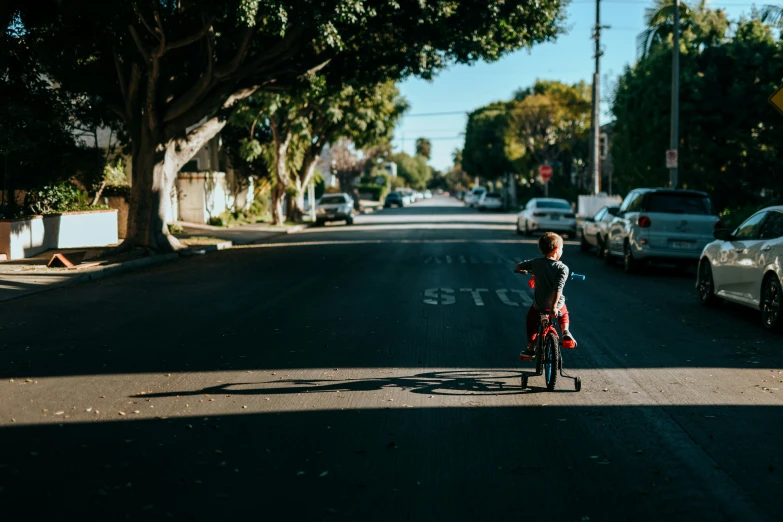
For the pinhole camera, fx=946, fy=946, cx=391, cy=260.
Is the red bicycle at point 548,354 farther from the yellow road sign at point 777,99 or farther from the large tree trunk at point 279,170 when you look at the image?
the large tree trunk at point 279,170

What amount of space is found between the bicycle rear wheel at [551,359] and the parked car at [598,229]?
46.3 ft

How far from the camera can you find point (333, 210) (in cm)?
4425

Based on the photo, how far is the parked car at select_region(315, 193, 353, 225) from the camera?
44.2 m

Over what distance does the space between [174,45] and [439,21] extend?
592cm

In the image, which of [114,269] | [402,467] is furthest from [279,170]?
[402,467]

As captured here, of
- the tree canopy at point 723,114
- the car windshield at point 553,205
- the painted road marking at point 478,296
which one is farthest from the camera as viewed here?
the car windshield at point 553,205

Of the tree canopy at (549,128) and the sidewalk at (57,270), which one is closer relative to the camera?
the sidewalk at (57,270)

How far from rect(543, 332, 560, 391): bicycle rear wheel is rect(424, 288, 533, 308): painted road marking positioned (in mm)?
5528

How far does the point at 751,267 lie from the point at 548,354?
549cm

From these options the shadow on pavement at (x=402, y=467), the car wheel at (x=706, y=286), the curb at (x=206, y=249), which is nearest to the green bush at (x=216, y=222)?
the curb at (x=206, y=249)

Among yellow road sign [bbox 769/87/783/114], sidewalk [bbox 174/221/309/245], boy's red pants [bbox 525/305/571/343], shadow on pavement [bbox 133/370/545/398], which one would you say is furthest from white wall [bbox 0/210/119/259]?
boy's red pants [bbox 525/305/571/343]

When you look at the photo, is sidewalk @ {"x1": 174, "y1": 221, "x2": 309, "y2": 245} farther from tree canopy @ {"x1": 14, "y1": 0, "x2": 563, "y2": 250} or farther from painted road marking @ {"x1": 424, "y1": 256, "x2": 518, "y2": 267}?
painted road marking @ {"x1": 424, "y1": 256, "x2": 518, "y2": 267}

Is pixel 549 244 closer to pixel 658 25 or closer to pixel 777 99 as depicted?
pixel 777 99

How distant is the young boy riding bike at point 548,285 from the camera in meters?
7.82
